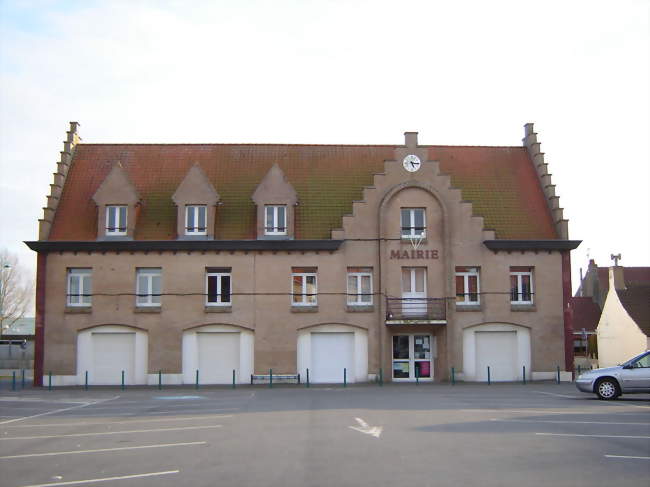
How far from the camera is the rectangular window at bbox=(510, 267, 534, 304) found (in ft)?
117

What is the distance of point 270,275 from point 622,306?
84.2 feet

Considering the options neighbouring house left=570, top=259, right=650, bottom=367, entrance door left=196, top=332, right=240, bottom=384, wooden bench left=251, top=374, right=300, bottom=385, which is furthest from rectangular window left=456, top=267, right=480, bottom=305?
entrance door left=196, top=332, right=240, bottom=384

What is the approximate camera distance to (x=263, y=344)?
113 ft

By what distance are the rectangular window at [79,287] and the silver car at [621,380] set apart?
849 inches

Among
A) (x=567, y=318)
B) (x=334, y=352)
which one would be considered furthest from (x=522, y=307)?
(x=334, y=352)

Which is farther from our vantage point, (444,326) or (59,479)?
(444,326)

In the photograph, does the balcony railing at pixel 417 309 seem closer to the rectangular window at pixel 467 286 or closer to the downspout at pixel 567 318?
the rectangular window at pixel 467 286

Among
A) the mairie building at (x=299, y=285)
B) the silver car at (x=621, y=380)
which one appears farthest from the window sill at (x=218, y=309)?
A: the silver car at (x=621, y=380)

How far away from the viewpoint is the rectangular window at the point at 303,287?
3506cm

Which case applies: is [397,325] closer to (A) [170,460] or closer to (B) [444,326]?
(B) [444,326]

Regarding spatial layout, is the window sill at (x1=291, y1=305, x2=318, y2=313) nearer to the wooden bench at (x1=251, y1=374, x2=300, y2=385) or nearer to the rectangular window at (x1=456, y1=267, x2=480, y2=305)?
the wooden bench at (x1=251, y1=374, x2=300, y2=385)

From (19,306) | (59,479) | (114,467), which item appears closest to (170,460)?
(114,467)

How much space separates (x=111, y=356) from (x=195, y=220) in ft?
23.4

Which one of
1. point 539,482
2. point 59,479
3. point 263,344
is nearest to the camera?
point 539,482
